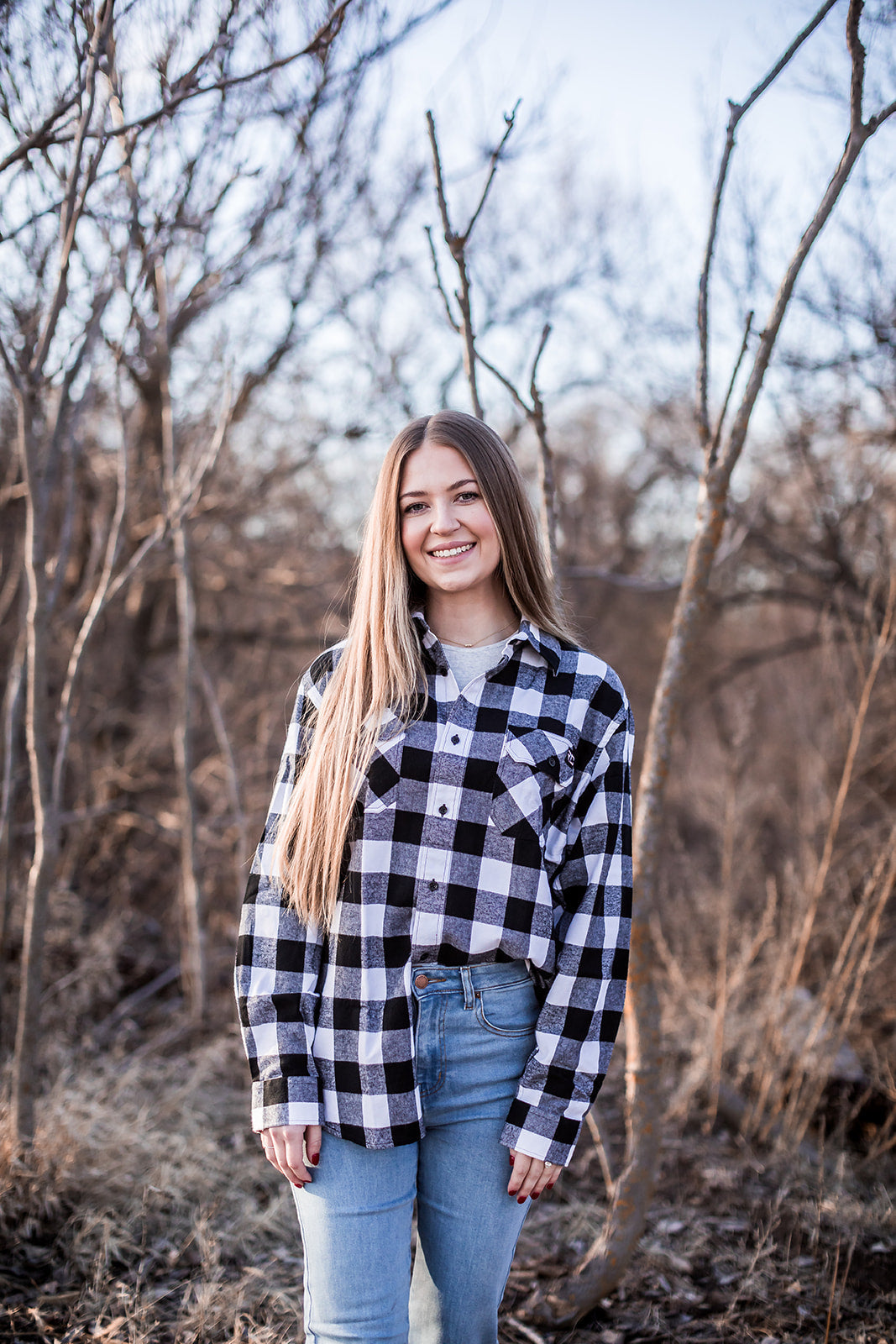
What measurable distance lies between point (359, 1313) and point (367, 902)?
0.65m

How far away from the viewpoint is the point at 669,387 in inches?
278

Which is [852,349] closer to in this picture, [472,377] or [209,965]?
[472,377]

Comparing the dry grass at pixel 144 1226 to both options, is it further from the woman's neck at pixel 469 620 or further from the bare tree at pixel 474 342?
the bare tree at pixel 474 342

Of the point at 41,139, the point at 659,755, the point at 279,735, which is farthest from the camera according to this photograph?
the point at 279,735

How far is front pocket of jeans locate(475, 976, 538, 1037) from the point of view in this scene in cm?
157

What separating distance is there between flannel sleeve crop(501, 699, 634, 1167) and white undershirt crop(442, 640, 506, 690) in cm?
26

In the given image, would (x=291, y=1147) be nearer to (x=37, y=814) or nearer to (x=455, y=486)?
(x=455, y=486)

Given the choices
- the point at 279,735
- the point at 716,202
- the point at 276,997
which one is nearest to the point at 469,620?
the point at 276,997

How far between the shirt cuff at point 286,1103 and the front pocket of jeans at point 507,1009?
0.31 meters

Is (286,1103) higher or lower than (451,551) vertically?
lower

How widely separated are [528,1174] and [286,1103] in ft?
1.42

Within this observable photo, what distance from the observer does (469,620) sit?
5.94 ft

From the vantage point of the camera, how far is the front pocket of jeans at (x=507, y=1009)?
157 centimetres

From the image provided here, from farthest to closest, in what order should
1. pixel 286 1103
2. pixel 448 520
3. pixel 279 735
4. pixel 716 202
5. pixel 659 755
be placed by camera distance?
pixel 279 735, pixel 659 755, pixel 716 202, pixel 448 520, pixel 286 1103
